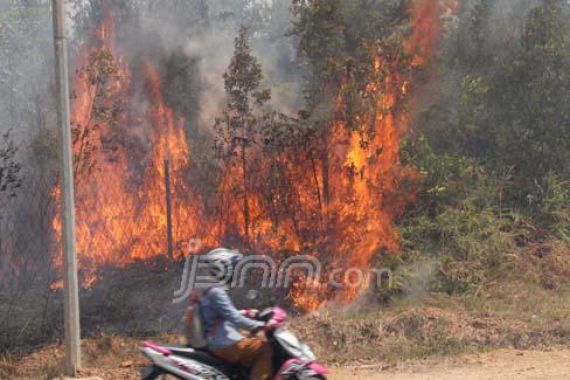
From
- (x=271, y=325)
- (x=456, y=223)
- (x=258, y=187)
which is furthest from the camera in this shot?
(x=456, y=223)

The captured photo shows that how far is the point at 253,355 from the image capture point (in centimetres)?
696

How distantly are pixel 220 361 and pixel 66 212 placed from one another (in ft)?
10.5

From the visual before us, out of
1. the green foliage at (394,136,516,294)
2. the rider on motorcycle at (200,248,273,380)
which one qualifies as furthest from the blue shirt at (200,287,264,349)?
the green foliage at (394,136,516,294)

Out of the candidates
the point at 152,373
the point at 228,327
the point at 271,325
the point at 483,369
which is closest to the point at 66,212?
the point at 152,373

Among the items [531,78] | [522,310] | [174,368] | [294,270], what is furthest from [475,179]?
[174,368]

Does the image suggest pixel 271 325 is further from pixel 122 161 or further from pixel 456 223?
pixel 456 223

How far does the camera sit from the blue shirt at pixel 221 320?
22.2 feet

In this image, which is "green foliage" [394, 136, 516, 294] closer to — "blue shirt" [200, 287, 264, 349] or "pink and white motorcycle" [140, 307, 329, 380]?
"pink and white motorcycle" [140, 307, 329, 380]

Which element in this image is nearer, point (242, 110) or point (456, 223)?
point (242, 110)

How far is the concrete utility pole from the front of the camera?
29.9 ft

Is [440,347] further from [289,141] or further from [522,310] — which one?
[289,141]

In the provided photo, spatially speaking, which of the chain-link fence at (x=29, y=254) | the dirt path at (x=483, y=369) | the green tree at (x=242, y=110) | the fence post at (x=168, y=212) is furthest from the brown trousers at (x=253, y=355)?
the fence post at (x=168, y=212)

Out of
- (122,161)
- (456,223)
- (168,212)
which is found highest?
(122,161)

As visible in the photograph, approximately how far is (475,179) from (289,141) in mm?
3903
